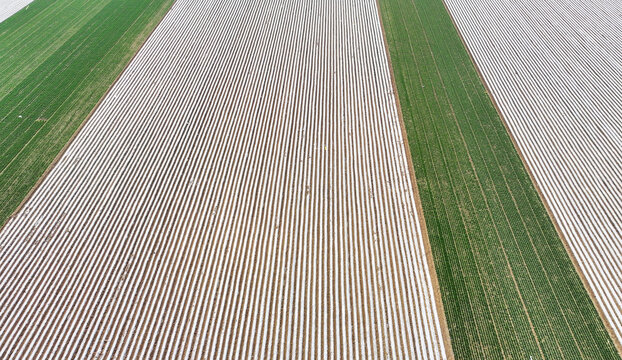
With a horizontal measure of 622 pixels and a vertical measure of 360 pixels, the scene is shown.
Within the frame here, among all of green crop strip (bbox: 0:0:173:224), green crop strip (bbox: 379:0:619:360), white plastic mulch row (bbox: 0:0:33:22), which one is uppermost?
white plastic mulch row (bbox: 0:0:33:22)

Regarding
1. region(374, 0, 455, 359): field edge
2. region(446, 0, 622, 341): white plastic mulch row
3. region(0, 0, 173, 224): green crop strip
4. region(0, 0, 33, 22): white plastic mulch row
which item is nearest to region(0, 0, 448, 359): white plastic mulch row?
region(374, 0, 455, 359): field edge

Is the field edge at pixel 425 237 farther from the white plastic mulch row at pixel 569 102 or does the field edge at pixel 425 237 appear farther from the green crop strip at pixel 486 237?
the white plastic mulch row at pixel 569 102

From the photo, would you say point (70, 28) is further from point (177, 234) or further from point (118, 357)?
point (118, 357)

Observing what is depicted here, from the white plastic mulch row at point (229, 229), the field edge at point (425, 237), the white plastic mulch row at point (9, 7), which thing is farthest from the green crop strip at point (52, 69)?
the field edge at point (425, 237)

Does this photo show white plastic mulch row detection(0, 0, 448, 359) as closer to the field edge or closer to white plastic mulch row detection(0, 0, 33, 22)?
the field edge

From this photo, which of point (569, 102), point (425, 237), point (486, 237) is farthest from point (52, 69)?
point (569, 102)
